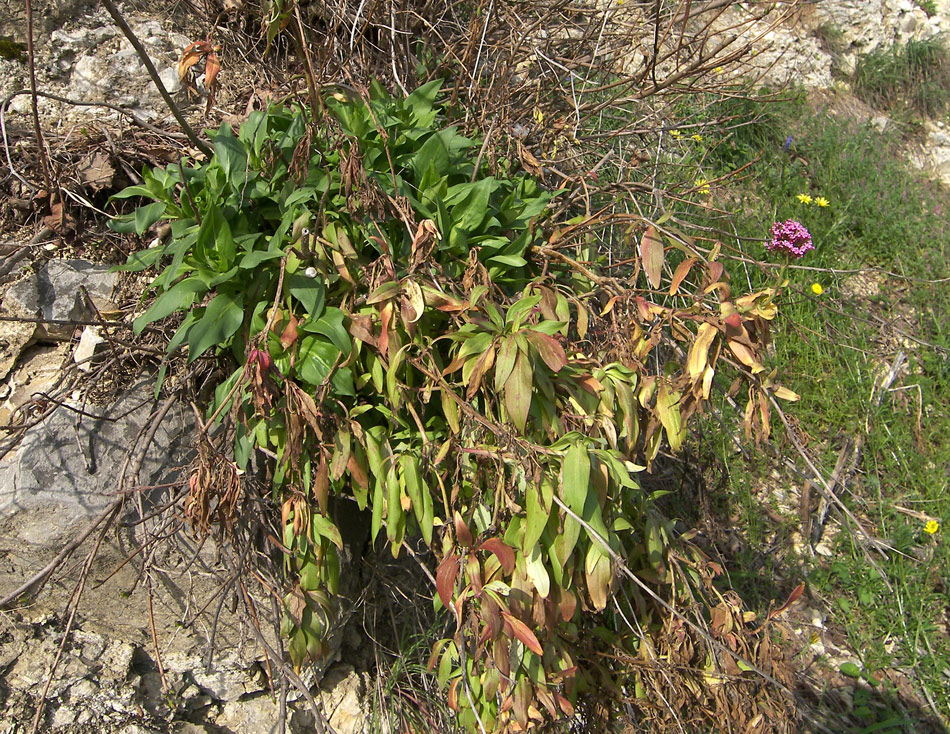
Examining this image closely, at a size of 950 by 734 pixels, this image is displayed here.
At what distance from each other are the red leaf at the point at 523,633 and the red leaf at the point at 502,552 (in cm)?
11

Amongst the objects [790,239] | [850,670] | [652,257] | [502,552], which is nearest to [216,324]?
[502,552]

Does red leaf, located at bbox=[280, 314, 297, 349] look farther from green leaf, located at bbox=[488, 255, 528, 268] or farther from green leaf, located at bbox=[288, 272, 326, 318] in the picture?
green leaf, located at bbox=[488, 255, 528, 268]

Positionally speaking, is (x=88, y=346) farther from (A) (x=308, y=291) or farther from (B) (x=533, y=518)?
(B) (x=533, y=518)

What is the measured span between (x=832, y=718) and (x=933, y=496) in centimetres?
109

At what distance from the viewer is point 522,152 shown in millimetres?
2240

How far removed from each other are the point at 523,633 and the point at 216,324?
1.01 m

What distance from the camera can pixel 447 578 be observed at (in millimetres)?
1729

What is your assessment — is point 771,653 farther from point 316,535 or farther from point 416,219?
point 416,219

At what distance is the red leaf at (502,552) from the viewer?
5.48ft

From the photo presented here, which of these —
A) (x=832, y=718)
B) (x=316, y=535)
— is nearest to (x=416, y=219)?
(x=316, y=535)

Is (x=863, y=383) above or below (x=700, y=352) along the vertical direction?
below

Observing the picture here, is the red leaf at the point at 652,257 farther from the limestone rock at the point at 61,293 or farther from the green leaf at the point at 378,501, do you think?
the limestone rock at the point at 61,293

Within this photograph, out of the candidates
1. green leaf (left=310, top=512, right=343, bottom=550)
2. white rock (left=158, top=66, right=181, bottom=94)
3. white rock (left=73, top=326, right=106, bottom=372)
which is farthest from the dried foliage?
white rock (left=158, top=66, right=181, bottom=94)

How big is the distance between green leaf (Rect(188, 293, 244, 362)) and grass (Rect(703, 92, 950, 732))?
147cm
